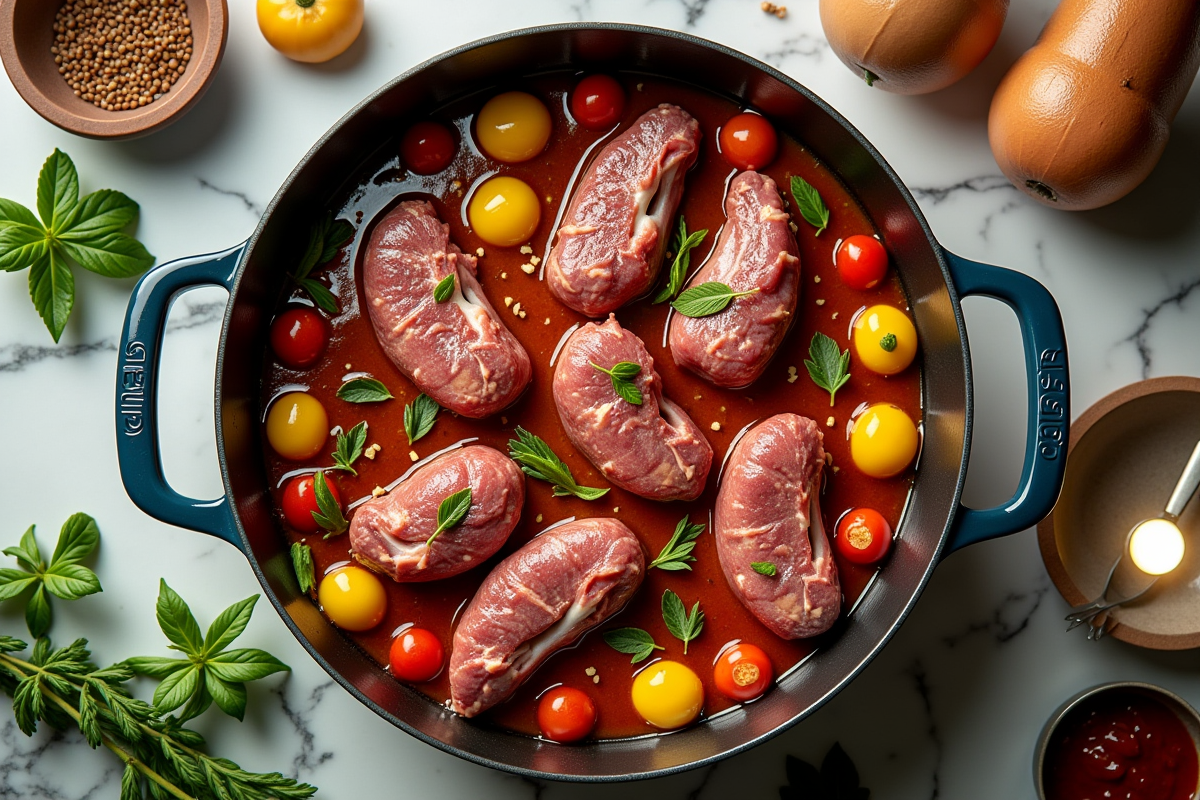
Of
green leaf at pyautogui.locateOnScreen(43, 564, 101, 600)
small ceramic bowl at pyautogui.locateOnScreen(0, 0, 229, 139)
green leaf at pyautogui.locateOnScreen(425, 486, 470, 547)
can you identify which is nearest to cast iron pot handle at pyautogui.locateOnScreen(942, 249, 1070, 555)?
green leaf at pyautogui.locateOnScreen(425, 486, 470, 547)

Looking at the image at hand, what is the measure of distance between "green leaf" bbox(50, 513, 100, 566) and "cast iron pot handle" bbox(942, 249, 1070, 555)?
270cm

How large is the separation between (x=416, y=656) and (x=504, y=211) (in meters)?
1.42

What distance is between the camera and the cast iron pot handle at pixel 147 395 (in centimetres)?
259

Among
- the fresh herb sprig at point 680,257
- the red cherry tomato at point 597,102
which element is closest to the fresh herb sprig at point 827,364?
the fresh herb sprig at point 680,257

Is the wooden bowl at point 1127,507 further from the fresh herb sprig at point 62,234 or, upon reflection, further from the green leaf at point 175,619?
the fresh herb sprig at point 62,234

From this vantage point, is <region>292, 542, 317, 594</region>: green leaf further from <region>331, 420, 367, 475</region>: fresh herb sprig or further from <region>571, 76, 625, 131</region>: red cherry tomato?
<region>571, 76, 625, 131</region>: red cherry tomato

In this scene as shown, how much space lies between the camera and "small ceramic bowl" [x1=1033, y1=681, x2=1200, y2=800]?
2.88m

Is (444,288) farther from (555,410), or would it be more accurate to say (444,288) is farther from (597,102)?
(597,102)

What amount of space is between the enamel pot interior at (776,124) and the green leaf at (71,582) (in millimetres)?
609

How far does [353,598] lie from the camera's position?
293cm

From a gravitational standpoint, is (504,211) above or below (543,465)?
above

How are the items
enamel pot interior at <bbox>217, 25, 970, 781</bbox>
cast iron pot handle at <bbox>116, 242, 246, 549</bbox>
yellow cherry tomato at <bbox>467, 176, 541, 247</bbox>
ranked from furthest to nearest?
yellow cherry tomato at <bbox>467, 176, 541, 247</bbox>, enamel pot interior at <bbox>217, 25, 970, 781</bbox>, cast iron pot handle at <bbox>116, 242, 246, 549</bbox>

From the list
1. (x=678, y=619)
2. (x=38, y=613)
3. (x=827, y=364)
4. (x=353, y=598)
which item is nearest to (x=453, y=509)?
(x=353, y=598)

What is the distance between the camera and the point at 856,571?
10.0ft
